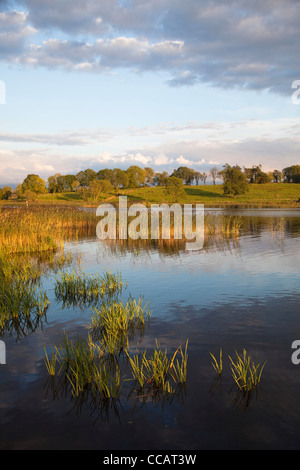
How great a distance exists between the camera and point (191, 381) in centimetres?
814

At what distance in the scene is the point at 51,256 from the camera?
25281 mm

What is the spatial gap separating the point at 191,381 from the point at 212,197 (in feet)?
408

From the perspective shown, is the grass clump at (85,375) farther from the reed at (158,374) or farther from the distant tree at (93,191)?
the distant tree at (93,191)

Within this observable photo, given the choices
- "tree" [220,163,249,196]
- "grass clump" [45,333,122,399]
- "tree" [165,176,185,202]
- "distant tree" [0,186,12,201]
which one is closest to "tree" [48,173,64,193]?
"distant tree" [0,186,12,201]

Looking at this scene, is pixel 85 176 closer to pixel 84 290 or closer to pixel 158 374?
pixel 84 290

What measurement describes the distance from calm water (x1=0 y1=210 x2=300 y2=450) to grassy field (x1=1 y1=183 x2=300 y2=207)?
89086 millimetres

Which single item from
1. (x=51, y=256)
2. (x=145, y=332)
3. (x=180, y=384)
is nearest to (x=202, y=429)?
(x=180, y=384)

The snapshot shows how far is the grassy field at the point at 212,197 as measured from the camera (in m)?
110

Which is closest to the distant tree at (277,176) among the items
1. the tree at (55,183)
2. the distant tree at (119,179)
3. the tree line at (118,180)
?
the tree line at (118,180)

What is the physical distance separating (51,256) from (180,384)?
754 inches

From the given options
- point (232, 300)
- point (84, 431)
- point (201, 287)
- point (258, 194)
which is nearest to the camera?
point (84, 431)

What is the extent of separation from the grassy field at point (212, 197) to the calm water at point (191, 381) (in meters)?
89.1

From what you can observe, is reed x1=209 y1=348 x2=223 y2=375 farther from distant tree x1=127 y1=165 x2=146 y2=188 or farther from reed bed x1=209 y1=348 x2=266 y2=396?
distant tree x1=127 y1=165 x2=146 y2=188
